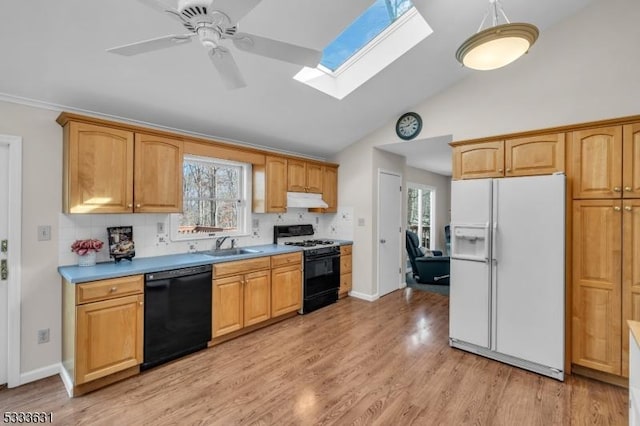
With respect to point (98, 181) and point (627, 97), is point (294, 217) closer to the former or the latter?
point (98, 181)

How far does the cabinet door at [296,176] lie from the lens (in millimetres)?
4238

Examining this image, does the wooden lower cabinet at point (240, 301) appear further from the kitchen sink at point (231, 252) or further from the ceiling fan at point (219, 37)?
the ceiling fan at point (219, 37)

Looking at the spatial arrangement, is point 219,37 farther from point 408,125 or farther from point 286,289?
point 408,125

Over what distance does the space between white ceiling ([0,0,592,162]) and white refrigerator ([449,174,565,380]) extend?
1.54 metres

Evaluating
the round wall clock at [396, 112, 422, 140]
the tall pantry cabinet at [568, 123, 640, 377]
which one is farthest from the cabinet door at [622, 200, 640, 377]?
the round wall clock at [396, 112, 422, 140]

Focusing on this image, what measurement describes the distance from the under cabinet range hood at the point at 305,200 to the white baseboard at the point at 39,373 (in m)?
2.90

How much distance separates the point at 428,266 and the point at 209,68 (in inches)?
184

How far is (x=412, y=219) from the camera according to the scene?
717 centimetres

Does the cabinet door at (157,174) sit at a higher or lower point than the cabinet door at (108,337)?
higher

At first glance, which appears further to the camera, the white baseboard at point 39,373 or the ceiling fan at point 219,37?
the white baseboard at point 39,373

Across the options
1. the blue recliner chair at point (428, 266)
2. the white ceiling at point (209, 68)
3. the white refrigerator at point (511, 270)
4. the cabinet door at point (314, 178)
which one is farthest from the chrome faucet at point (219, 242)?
the blue recliner chair at point (428, 266)

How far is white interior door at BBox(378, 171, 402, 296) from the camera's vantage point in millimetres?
4762

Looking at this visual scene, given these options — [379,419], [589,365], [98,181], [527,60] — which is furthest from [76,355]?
[527,60]

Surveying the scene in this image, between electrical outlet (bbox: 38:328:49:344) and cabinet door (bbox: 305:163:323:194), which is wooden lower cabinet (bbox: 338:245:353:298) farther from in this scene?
electrical outlet (bbox: 38:328:49:344)
